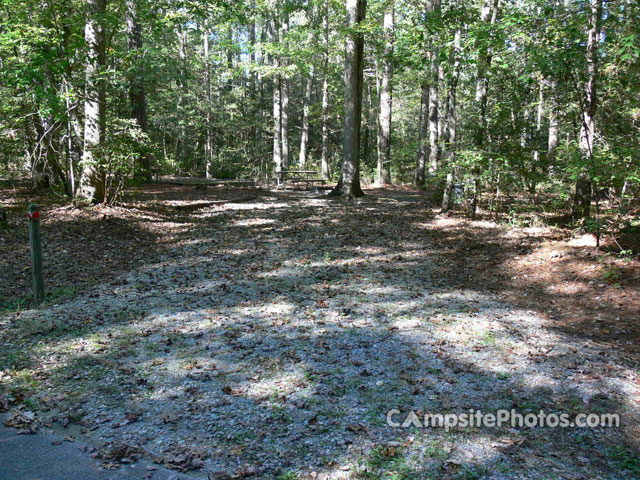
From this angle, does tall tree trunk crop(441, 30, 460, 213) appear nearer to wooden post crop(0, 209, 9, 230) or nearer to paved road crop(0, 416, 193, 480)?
paved road crop(0, 416, 193, 480)

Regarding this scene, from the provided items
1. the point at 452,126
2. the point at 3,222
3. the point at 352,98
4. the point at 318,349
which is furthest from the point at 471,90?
the point at 3,222

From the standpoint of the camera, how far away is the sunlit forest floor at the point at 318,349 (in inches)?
121

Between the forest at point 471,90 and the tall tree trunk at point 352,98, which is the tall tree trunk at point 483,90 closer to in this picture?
the forest at point 471,90

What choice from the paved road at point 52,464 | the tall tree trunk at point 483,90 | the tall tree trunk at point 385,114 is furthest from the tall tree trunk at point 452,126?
the paved road at point 52,464

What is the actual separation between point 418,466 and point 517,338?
8.70ft

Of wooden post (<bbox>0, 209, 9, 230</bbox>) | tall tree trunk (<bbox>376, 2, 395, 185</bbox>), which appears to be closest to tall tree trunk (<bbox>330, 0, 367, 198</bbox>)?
tall tree trunk (<bbox>376, 2, 395, 185</bbox>)

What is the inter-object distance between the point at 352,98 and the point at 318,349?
12321 millimetres

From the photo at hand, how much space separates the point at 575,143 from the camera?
28.2ft

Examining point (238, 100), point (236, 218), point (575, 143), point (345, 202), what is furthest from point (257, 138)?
point (575, 143)

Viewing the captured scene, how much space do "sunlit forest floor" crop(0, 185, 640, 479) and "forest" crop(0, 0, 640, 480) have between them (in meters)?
0.03

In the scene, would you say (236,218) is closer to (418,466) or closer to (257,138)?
(418,466)

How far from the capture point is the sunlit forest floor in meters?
3.08

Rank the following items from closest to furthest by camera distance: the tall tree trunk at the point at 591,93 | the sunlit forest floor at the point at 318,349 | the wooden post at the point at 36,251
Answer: the sunlit forest floor at the point at 318,349, the wooden post at the point at 36,251, the tall tree trunk at the point at 591,93

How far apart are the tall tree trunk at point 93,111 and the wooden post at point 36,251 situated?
4.48 meters
